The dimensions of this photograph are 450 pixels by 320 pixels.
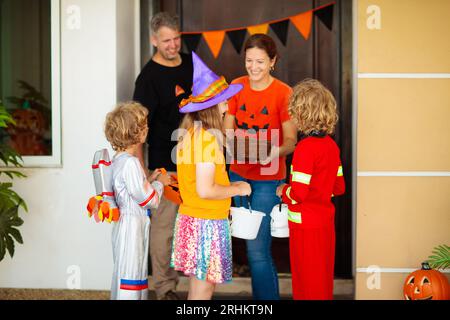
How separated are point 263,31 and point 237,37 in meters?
0.19

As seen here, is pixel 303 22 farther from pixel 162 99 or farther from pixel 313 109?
pixel 313 109

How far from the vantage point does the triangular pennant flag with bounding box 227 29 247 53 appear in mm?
4762

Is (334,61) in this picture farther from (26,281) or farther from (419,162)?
(26,281)

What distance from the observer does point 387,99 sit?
160 inches

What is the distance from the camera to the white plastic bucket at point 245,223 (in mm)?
3506

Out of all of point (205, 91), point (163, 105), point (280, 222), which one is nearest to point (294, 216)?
point (280, 222)

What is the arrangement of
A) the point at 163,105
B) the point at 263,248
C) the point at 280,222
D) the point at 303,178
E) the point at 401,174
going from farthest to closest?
the point at 163,105 < the point at 401,174 < the point at 263,248 < the point at 280,222 < the point at 303,178

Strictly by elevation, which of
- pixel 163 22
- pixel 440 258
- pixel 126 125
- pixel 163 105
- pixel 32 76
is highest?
pixel 163 22

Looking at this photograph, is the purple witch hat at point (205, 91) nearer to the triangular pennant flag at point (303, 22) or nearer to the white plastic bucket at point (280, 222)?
the white plastic bucket at point (280, 222)

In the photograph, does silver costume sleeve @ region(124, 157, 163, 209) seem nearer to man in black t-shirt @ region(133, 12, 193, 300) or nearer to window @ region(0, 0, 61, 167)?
man in black t-shirt @ region(133, 12, 193, 300)

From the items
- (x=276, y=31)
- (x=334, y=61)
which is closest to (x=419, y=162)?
(x=334, y=61)

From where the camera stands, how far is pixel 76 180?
4.48m

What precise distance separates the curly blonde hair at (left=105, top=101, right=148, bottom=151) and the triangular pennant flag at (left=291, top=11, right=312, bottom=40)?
1.71 metres

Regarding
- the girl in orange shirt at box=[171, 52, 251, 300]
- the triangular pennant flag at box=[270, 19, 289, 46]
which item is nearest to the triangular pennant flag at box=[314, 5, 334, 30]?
the triangular pennant flag at box=[270, 19, 289, 46]
